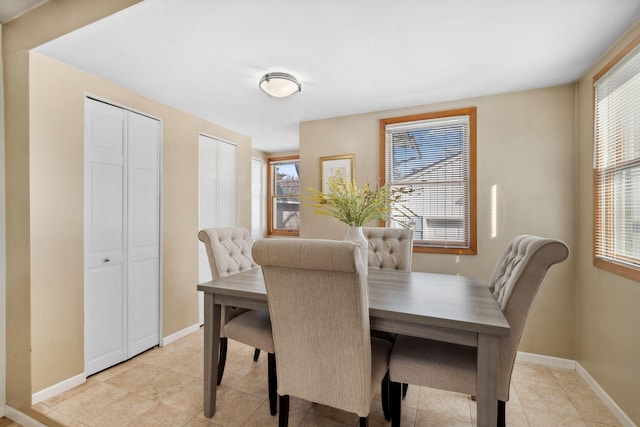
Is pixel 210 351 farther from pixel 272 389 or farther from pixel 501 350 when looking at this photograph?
pixel 501 350

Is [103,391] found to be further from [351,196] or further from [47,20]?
[47,20]

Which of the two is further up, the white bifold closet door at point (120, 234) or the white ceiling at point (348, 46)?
the white ceiling at point (348, 46)

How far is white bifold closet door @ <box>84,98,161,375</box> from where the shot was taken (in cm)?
242

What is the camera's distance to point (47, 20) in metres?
1.82

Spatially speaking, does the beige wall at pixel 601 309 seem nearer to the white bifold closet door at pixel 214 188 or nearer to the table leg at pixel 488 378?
the table leg at pixel 488 378

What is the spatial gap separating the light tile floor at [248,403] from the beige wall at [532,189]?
1.29 feet

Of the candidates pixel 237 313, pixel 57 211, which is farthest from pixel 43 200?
pixel 237 313

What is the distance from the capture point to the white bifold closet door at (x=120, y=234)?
2.42 meters

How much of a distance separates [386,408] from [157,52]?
2.77 metres

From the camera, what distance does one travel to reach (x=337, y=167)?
348cm

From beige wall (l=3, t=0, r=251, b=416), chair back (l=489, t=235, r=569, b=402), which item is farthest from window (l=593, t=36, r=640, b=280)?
beige wall (l=3, t=0, r=251, b=416)

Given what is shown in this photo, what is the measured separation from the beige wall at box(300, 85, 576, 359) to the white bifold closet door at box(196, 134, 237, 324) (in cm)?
235

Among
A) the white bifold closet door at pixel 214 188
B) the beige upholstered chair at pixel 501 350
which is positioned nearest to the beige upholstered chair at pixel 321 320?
the beige upholstered chair at pixel 501 350

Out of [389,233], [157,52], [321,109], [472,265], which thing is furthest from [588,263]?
[157,52]
